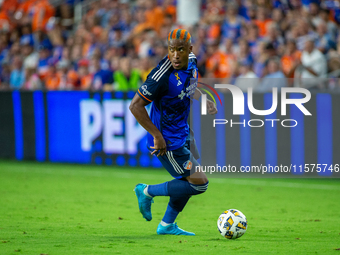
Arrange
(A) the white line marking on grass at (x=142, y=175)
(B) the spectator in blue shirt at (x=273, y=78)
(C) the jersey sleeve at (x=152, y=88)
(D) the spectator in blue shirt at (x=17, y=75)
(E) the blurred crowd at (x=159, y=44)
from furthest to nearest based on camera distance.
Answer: (D) the spectator in blue shirt at (x=17, y=75), (E) the blurred crowd at (x=159, y=44), (B) the spectator in blue shirt at (x=273, y=78), (A) the white line marking on grass at (x=142, y=175), (C) the jersey sleeve at (x=152, y=88)

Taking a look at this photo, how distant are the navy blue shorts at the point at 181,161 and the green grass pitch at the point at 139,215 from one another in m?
0.71

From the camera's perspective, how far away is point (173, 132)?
206 inches

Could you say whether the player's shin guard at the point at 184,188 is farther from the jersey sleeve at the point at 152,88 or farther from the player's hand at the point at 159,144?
the jersey sleeve at the point at 152,88

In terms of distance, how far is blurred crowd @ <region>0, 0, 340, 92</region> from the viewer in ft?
34.3

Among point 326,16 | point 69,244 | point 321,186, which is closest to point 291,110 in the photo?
point 321,186

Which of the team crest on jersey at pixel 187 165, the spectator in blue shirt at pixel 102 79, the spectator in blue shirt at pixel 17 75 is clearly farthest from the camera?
the spectator in blue shirt at pixel 17 75

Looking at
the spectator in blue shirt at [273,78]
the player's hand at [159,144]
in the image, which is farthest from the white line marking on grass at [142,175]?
the player's hand at [159,144]

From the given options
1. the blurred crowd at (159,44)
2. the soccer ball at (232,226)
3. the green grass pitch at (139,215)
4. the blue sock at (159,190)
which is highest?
the blurred crowd at (159,44)

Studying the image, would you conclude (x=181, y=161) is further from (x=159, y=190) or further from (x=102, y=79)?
(x=102, y=79)

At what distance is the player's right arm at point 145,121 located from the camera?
495 centimetres

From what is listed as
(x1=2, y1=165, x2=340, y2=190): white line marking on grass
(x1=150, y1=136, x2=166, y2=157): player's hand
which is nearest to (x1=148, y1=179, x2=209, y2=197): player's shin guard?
(x1=150, y1=136, x2=166, y2=157): player's hand

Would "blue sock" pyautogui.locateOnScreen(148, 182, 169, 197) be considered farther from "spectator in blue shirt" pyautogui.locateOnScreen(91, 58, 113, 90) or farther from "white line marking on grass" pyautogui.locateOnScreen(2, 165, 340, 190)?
"spectator in blue shirt" pyautogui.locateOnScreen(91, 58, 113, 90)

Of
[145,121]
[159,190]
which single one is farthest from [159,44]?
[145,121]

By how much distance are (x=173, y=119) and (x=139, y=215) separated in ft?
7.05
